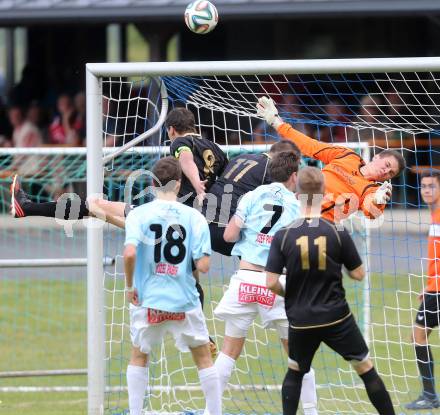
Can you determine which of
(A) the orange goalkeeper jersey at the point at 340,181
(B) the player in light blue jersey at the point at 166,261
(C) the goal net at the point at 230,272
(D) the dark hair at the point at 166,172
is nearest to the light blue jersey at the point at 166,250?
(B) the player in light blue jersey at the point at 166,261

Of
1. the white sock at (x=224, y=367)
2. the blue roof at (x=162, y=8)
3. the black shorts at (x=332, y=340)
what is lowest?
the white sock at (x=224, y=367)

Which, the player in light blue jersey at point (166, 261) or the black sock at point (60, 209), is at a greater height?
the black sock at point (60, 209)

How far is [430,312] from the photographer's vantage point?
9000mm

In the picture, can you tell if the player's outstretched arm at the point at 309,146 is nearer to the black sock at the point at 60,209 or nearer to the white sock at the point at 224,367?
the black sock at the point at 60,209

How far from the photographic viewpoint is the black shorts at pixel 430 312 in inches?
354

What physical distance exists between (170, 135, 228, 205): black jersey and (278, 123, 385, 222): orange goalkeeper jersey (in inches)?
20.8

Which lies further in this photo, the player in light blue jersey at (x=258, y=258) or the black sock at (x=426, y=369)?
the black sock at (x=426, y=369)

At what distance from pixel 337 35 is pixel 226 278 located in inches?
399

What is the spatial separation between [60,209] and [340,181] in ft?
6.70

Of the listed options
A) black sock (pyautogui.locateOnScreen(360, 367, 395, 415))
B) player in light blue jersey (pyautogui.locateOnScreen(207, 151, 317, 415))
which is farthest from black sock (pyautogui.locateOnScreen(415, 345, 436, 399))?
black sock (pyautogui.locateOnScreen(360, 367, 395, 415))

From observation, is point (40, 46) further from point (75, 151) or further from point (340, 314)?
point (340, 314)

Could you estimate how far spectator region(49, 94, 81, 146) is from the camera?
19422 millimetres

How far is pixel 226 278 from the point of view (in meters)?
11.8

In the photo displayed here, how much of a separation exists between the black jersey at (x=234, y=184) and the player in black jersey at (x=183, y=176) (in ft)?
0.39
